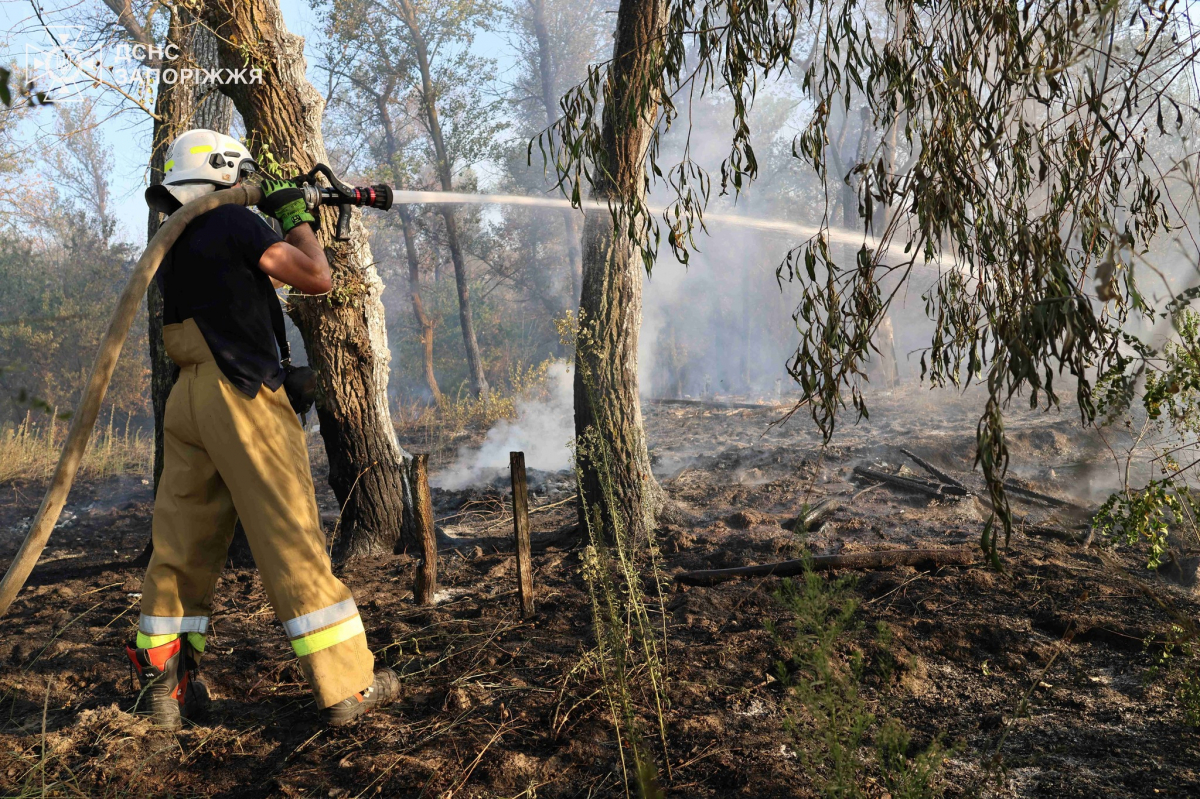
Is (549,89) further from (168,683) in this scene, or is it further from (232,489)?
(168,683)

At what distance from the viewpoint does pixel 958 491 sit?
21.1 ft

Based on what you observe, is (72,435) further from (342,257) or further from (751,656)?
(342,257)

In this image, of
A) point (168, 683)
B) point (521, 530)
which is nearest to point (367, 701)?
point (168, 683)

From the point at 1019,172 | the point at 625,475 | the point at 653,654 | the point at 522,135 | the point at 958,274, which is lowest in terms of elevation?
the point at 653,654

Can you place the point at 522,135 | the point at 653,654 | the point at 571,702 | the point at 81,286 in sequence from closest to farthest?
the point at 571,702
the point at 653,654
the point at 81,286
the point at 522,135

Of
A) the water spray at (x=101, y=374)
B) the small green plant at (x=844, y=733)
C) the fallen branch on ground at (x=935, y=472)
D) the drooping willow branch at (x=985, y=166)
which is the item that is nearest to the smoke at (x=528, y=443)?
→ the fallen branch on ground at (x=935, y=472)

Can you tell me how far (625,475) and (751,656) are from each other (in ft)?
6.82

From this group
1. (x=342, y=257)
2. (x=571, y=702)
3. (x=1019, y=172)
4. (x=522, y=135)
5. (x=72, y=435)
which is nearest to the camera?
(x=72, y=435)

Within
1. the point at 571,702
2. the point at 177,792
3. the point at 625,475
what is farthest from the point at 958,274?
the point at 177,792

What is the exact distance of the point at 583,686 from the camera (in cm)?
292

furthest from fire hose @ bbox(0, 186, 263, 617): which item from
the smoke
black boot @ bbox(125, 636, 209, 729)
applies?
the smoke

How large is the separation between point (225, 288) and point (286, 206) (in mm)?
439

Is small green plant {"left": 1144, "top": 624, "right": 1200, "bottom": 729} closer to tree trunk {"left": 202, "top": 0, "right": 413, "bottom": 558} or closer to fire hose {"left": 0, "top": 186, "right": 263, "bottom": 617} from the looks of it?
fire hose {"left": 0, "top": 186, "right": 263, "bottom": 617}

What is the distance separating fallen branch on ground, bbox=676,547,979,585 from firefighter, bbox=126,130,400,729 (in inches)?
76.6
